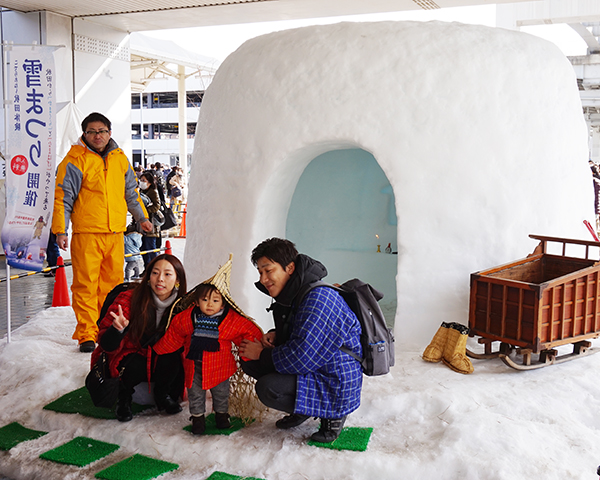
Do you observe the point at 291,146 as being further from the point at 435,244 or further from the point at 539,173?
the point at 539,173

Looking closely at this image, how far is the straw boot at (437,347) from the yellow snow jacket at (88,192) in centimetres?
266

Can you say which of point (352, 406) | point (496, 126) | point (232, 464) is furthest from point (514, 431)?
point (496, 126)

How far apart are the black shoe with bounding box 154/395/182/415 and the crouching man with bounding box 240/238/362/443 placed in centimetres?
76

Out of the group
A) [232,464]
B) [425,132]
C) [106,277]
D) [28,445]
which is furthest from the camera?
[106,277]

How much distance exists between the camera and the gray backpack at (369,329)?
11.1 feet

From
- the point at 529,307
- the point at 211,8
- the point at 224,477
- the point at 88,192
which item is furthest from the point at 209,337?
the point at 211,8

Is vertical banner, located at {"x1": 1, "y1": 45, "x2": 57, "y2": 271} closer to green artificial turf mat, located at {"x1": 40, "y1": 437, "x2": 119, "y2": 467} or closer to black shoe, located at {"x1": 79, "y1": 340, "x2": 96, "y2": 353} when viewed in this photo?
black shoe, located at {"x1": 79, "y1": 340, "x2": 96, "y2": 353}

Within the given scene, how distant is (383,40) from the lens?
5.03m

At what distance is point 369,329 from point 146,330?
1.35 meters

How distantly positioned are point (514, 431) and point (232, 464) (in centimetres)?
156

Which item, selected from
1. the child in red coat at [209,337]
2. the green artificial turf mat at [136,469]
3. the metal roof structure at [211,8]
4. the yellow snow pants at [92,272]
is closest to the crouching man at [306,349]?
the child in red coat at [209,337]

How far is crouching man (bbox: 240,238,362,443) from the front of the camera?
3246 millimetres

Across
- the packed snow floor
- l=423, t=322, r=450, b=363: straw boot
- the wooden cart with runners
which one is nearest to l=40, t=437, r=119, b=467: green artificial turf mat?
the packed snow floor

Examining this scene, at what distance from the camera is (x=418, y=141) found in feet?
15.8
